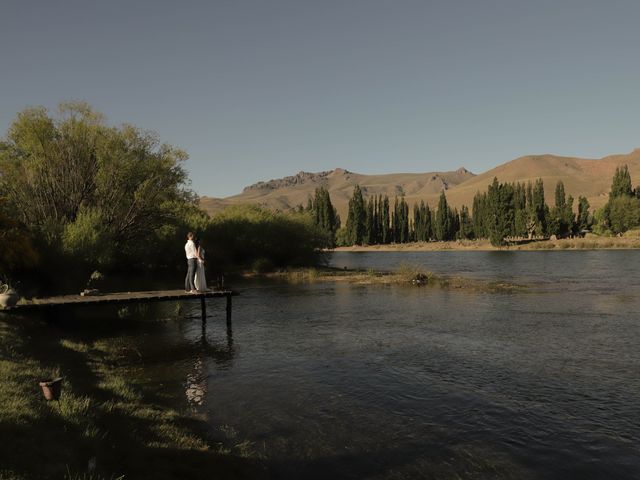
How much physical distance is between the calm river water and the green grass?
822 millimetres

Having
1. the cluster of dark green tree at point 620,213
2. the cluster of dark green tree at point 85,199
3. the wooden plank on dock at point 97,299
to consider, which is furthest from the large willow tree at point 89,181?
the cluster of dark green tree at point 620,213

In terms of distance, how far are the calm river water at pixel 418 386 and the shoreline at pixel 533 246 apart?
82092mm

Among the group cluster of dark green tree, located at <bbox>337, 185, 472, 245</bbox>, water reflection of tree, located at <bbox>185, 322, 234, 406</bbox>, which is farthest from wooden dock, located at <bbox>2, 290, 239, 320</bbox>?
cluster of dark green tree, located at <bbox>337, 185, 472, 245</bbox>

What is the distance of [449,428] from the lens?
39.9 ft

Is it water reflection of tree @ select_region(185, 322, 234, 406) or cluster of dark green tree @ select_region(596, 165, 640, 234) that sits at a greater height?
cluster of dark green tree @ select_region(596, 165, 640, 234)

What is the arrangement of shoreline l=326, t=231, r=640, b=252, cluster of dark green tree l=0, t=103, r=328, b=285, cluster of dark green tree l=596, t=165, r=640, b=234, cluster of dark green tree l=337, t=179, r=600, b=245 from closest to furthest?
cluster of dark green tree l=0, t=103, r=328, b=285, shoreline l=326, t=231, r=640, b=252, cluster of dark green tree l=596, t=165, r=640, b=234, cluster of dark green tree l=337, t=179, r=600, b=245

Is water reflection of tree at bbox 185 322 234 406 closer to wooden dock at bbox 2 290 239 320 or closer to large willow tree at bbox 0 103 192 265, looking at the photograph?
A: wooden dock at bbox 2 290 239 320

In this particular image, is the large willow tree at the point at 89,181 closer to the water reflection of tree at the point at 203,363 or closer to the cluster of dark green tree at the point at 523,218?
the water reflection of tree at the point at 203,363

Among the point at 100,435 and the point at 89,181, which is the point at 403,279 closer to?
the point at 89,181

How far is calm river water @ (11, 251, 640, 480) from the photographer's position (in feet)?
34.7

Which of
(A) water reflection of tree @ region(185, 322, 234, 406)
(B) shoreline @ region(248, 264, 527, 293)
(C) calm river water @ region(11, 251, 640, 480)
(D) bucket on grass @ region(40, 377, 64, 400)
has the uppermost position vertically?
(D) bucket on grass @ region(40, 377, 64, 400)

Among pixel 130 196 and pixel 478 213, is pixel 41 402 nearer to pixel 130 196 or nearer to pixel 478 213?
pixel 130 196

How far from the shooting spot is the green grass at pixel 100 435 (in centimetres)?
819

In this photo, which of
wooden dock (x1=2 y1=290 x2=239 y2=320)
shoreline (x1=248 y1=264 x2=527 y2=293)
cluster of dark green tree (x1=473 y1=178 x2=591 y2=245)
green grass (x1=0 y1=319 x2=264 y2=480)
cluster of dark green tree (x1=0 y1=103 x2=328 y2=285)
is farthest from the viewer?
cluster of dark green tree (x1=473 y1=178 x2=591 y2=245)
